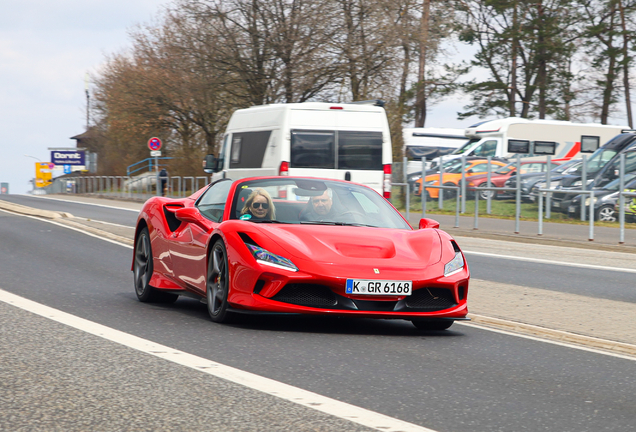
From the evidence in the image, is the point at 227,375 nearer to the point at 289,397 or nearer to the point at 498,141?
the point at 289,397

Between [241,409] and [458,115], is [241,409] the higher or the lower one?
the lower one

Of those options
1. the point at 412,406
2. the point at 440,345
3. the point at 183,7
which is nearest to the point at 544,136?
the point at 183,7

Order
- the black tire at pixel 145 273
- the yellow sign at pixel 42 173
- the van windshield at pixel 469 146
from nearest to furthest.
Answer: the black tire at pixel 145 273
the van windshield at pixel 469 146
the yellow sign at pixel 42 173

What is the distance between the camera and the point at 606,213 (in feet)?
68.0

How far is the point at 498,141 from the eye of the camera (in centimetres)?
3362

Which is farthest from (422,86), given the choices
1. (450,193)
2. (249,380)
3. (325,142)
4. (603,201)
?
(249,380)

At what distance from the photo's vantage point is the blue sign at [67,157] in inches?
4183

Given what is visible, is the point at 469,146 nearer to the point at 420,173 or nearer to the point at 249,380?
the point at 420,173

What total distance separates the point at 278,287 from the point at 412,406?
2.39 m

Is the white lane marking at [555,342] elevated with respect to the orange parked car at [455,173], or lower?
lower

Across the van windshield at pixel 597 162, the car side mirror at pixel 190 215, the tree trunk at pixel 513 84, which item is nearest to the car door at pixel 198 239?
the car side mirror at pixel 190 215

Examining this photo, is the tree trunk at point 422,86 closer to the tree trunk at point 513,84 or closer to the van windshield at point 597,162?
the tree trunk at point 513,84

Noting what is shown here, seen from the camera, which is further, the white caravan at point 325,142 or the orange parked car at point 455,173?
the orange parked car at point 455,173

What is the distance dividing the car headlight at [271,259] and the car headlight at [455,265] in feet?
3.93
